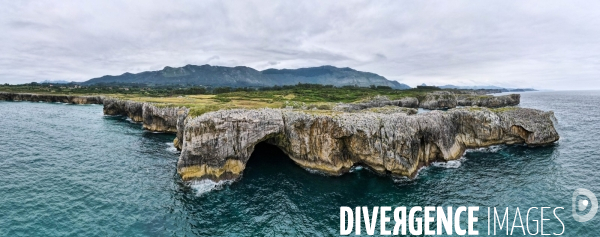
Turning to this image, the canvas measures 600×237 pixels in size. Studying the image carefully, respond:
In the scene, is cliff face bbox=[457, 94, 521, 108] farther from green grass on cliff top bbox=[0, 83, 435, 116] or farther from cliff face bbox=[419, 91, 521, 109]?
green grass on cliff top bbox=[0, 83, 435, 116]

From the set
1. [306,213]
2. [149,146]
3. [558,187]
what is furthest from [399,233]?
[149,146]

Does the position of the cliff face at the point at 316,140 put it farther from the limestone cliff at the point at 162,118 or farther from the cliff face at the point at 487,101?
the cliff face at the point at 487,101

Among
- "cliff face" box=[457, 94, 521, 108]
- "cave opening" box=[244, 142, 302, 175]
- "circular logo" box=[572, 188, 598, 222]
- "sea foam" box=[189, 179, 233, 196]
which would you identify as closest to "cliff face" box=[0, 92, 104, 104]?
"cave opening" box=[244, 142, 302, 175]

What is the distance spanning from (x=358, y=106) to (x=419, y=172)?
50074mm

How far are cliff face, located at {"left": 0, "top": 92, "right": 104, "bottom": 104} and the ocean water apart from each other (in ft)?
335

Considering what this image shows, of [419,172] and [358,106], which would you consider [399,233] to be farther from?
[358,106]

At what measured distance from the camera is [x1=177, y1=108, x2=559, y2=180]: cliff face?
108 ft

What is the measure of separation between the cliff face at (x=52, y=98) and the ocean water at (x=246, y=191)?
10203 centimetres

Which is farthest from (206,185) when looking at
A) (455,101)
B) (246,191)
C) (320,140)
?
(455,101)

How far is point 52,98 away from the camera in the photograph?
134750 millimetres

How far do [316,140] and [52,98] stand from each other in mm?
159561

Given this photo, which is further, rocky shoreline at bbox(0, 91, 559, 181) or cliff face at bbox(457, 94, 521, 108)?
cliff face at bbox(457, 94, 521, 108)

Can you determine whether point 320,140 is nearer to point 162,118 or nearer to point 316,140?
point 316,140

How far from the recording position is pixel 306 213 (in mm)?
25828
